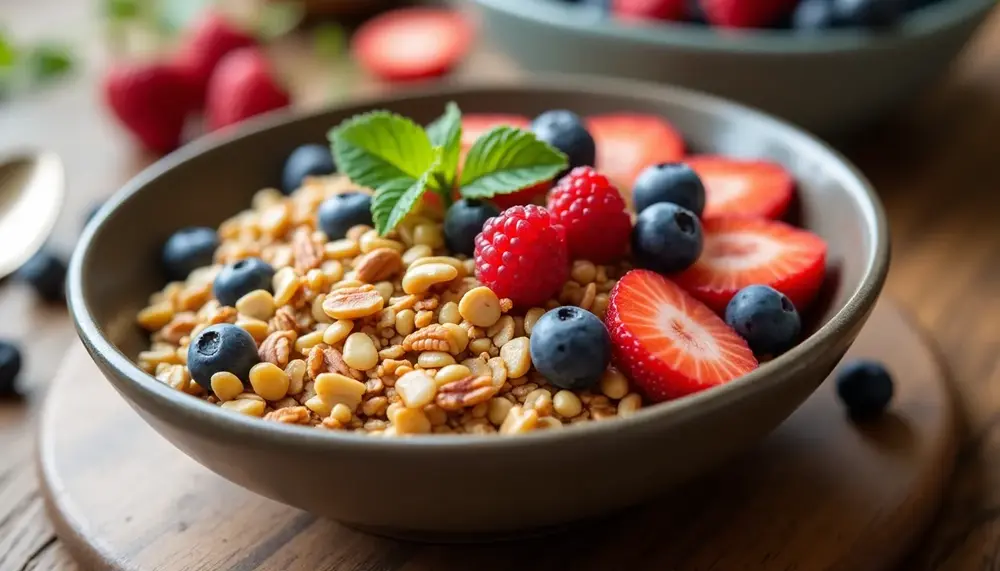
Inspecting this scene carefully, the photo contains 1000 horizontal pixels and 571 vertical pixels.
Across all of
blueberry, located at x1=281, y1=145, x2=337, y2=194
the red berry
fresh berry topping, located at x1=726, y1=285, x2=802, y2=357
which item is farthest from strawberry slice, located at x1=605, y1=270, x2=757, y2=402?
the red berry

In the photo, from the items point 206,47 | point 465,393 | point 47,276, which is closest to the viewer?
point 465,393

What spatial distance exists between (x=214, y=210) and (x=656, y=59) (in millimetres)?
654

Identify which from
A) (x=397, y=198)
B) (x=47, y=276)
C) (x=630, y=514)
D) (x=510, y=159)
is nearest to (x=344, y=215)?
(x=397, y=198)

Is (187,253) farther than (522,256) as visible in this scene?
Yes

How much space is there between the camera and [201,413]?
0.75m

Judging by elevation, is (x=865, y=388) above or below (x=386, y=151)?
below

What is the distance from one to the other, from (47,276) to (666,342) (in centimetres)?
86

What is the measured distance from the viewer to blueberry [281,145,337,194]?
1.19 m

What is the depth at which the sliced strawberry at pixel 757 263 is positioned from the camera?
0.98 meters

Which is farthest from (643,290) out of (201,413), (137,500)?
(137,500)

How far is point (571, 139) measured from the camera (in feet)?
3.52

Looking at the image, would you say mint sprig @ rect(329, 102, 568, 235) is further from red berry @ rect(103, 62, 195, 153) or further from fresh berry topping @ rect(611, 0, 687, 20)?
red berry @ rect(103, 62, 195, 153)

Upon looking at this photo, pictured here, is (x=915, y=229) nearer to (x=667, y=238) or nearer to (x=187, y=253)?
(x=667, y=238)

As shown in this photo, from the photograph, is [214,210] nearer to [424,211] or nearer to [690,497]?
[424,211]
